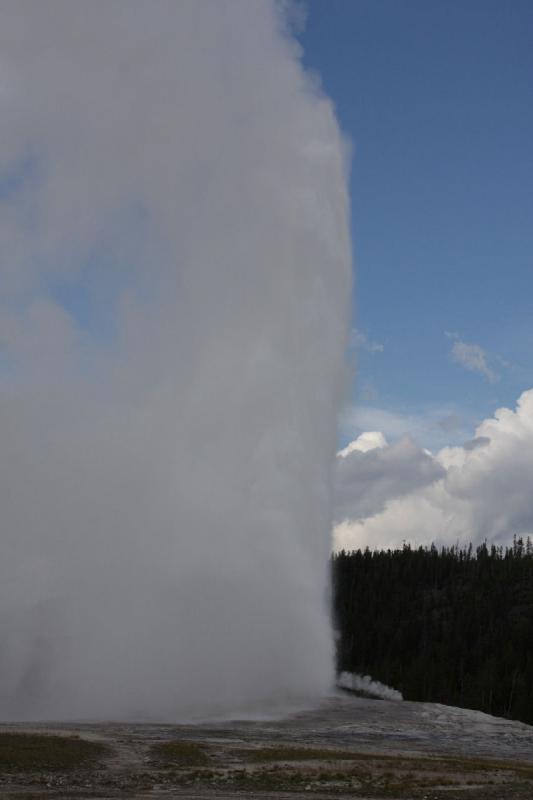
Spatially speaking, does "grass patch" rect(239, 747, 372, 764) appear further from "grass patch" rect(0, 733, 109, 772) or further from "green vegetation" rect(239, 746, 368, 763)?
"grass patch" rect(0, 733, 109, 772)

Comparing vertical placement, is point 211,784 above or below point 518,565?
below

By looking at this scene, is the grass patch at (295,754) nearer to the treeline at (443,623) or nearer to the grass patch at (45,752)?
the grass patch at (45,752)

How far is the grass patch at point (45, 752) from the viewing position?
2564 centimetres

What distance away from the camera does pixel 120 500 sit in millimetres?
68562

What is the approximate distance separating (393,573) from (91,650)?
361 feet

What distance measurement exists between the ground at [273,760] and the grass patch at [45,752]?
0.13ft

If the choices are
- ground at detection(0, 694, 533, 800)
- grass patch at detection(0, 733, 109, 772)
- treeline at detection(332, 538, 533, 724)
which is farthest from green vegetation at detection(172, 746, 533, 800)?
treeline at detection(332, 538, 533, 724)

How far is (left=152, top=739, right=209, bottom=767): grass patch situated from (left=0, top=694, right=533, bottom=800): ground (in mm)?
37

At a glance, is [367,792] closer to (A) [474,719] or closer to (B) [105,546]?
(A) [474,719]

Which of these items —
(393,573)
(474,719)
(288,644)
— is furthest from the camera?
(393,573)

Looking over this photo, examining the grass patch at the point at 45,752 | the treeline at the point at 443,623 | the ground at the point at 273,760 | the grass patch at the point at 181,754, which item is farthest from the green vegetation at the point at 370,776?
the treeline at the point at 443,623

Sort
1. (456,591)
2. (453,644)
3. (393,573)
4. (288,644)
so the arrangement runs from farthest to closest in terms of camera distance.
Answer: (393,573) → (456,591) → (453,644) → (288,644)

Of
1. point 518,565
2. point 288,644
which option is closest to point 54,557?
point 288,644

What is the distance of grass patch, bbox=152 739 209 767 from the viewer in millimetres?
27312
